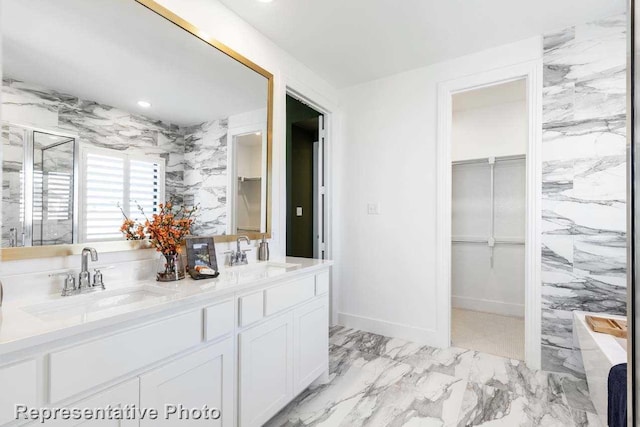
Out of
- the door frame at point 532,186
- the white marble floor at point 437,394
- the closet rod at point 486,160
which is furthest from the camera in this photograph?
the closet rod at point 486,160

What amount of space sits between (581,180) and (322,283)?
2047 millimetres

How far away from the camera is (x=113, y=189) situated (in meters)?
1.54

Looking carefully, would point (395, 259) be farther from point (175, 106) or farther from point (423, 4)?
point (175, 106)

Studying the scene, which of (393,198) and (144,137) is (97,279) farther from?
(393,198)

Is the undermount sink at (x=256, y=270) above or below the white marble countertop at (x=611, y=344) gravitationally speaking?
above

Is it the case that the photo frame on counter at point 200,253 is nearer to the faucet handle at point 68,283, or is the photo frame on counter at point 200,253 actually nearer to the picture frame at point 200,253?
the picture frame at point 200,253

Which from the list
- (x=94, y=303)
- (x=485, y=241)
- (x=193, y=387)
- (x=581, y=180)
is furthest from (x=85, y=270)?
(x=485, y=241)

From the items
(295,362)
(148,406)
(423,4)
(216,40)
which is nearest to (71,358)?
(148,406)

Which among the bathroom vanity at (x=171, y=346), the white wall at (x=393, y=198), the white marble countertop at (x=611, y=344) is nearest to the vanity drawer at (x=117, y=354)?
the bathroom vanity at (x=171, y=346)

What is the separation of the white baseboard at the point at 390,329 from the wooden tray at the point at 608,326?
117cm

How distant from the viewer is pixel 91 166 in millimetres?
1450

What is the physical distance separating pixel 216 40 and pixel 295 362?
2.07 meters

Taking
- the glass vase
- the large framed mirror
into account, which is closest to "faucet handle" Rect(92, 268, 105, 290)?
the large framed mirror

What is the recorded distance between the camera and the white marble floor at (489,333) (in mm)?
2809
